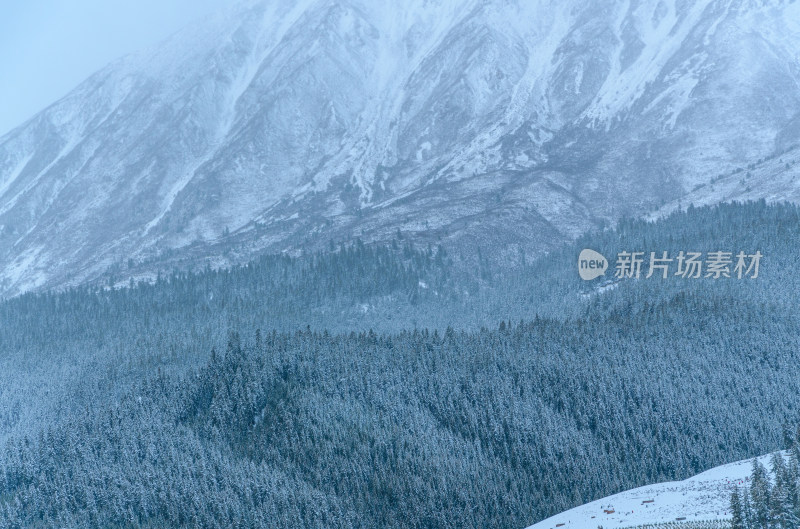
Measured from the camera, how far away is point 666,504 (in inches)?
6698

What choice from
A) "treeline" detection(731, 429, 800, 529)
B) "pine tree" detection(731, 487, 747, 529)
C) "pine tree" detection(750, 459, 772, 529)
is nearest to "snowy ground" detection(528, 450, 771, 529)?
"treeline" detection(731, 429, 800, 529)

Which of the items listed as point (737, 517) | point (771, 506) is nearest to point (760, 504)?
point (771, 506)

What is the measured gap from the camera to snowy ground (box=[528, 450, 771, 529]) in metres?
162

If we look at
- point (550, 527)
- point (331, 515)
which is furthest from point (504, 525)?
point (331, 515)

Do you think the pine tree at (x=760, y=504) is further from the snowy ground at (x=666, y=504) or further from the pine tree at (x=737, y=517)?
the snowy ground at (x=666, y=504)

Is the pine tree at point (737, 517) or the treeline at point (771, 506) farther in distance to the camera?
the pine tree at point (737, 517)

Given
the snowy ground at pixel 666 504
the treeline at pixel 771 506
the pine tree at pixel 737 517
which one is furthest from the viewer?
the snowy ground at pixel 666 504

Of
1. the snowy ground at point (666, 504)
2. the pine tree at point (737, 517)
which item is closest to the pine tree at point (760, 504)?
the pine tree at point (737, 517)

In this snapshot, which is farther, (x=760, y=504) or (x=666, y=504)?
(x=666, y=504)

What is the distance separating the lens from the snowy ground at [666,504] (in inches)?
6378

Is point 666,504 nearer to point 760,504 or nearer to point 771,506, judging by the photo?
point 760,504

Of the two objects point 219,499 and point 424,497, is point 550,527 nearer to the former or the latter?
point 424,497

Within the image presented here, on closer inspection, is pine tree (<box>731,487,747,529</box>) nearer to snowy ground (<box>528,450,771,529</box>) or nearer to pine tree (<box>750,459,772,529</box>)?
pine tree (<box>750,459,772,529</box>)

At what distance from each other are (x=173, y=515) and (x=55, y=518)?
899 inches
